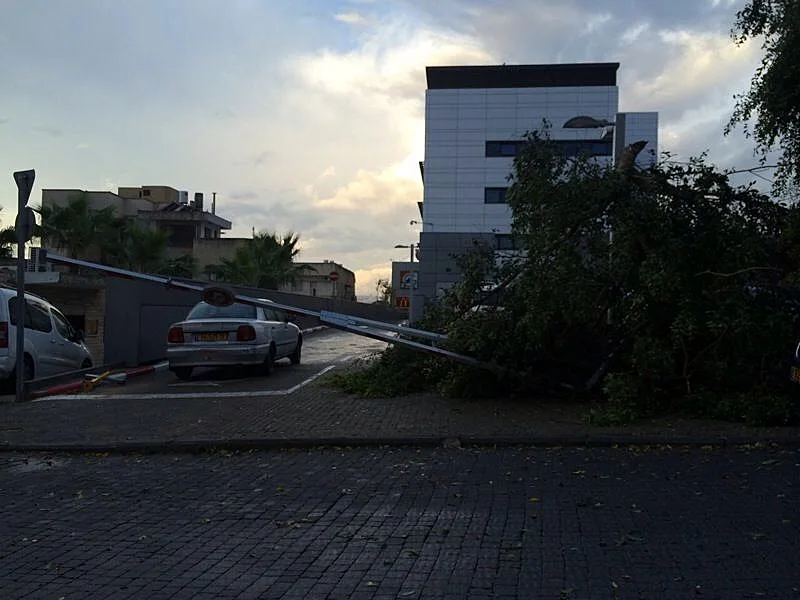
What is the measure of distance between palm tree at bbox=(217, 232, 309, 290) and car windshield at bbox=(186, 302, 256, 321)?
2885 cm

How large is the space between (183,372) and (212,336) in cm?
102

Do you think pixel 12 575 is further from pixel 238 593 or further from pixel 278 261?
pixel 278 261

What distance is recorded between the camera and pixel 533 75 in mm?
61156

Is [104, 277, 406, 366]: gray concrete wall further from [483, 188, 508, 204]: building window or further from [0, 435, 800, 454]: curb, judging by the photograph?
[483, 188, 508, 204]: building window

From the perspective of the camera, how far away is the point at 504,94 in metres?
60.7

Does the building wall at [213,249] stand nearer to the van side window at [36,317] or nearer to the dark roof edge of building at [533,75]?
the dark roof edge of building at [533,75]

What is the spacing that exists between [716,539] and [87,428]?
7266 millimetres

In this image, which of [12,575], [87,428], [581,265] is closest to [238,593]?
[12,575]

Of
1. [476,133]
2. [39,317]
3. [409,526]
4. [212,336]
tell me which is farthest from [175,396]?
[476,133]

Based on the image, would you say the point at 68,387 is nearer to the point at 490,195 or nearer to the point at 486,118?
the point at 490,195

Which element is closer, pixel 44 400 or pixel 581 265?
pixel 581 265

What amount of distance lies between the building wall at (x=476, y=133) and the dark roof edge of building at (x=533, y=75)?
0.82 meters

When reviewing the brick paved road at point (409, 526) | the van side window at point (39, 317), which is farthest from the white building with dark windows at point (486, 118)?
the brick paved road at point (409, 526)

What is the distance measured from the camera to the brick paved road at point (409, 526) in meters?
4.43
